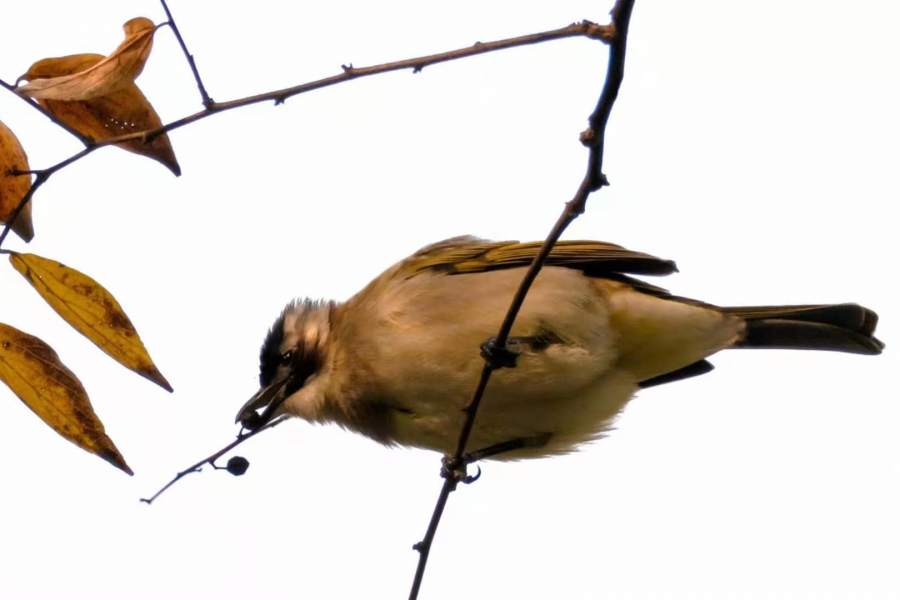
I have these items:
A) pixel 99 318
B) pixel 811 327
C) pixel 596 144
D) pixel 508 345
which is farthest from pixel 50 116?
pixel 811 327

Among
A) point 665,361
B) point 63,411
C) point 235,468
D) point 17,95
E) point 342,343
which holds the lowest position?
point 63,411

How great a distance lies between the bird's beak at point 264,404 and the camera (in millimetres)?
4875

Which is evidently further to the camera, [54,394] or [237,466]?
[237,466]

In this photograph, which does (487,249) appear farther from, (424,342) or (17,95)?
(17,95)

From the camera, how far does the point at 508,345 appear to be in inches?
172

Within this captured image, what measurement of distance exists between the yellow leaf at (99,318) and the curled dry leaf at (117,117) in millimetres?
467

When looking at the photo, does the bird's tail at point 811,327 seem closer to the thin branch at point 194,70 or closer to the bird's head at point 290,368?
the bird's head at point 290,368

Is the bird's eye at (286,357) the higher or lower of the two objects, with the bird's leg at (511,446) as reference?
higher

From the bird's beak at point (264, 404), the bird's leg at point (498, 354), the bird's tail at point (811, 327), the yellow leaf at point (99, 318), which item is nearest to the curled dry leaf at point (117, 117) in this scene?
the yellow leaf at point (99, 318)

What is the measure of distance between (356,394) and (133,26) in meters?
2.12

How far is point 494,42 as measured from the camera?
259 cm

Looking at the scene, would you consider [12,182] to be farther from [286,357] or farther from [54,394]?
[286,357]


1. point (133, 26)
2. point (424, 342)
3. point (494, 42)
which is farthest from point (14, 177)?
point (424, 342)

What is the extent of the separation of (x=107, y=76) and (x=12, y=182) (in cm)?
41
